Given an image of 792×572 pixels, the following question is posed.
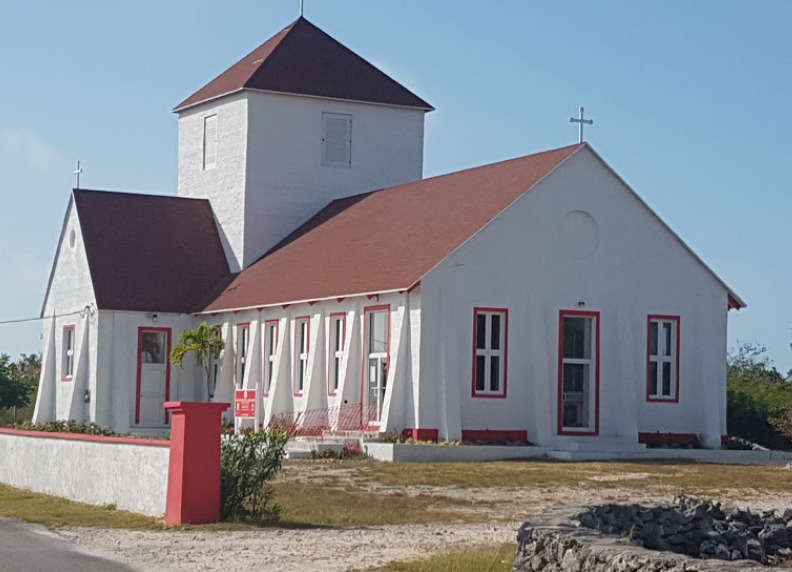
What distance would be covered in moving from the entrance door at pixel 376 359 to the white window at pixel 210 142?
1481cm

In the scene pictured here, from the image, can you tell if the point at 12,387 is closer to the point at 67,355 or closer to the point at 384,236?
the point at 67,355

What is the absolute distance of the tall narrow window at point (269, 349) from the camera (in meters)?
41.7

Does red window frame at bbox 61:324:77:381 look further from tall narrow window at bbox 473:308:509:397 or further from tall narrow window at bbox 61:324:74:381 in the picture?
tall narrow window at bbox 473:308:509:397

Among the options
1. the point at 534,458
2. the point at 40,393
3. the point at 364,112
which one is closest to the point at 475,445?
the point at 534,458

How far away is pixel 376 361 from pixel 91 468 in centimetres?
1409

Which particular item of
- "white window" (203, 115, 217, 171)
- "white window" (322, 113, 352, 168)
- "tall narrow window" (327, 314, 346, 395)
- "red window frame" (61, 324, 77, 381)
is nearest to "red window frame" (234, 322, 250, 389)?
"tall narrow window" (327, 314, 346, 395)

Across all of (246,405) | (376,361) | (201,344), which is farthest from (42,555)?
(201,344)

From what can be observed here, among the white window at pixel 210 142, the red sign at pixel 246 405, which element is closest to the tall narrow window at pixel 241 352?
the red sign at pixel 246 405

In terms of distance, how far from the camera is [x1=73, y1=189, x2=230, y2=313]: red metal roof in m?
45.6

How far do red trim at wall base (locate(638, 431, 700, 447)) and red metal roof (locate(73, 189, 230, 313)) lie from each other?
15.3m

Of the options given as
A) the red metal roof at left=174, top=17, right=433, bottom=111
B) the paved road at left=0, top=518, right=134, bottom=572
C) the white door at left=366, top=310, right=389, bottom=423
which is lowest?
the paved road at left=0, top=518, right=134, bottom=572

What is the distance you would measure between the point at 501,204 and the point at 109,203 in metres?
17.8

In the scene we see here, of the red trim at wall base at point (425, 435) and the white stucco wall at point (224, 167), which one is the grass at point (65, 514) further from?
the white stucco wall at point (224, 167)

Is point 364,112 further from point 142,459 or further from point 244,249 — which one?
point 142,459
